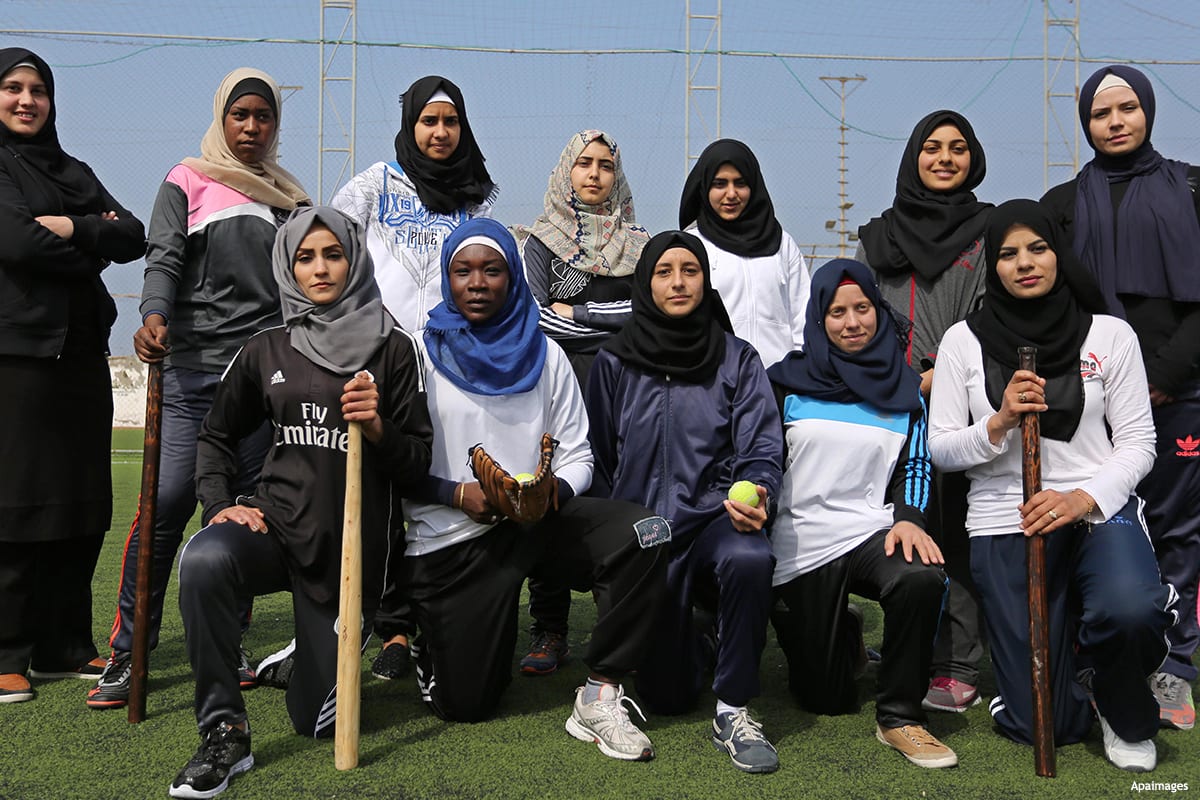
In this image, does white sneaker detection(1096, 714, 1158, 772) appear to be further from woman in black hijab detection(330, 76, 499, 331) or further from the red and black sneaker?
the red and black sneaker

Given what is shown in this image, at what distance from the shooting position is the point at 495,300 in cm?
376

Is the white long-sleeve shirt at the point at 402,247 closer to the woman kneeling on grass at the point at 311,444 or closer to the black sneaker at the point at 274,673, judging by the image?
the woman kneeling on grass at the point at 311,444

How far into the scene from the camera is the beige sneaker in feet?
10.9

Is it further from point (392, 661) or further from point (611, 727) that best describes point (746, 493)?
point (392, 661)

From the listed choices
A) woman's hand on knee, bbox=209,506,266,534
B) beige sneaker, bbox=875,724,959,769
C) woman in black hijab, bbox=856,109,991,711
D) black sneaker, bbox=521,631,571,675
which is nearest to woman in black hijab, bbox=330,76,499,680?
black sneaker, bbox=521,631,571,675

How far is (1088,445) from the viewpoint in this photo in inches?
144

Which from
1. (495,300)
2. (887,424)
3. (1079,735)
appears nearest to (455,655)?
(495,300)

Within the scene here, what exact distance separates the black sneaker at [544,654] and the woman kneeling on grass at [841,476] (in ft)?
3.36

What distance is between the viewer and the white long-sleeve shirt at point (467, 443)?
148 inches

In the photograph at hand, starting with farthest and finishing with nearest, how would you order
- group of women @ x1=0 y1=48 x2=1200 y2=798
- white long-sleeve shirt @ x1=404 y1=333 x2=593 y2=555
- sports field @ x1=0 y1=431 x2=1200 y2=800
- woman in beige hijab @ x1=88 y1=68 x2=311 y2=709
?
woman in beige hijab @ x1=88 y1=68 x2=311 y2=709, white long-sleeve shirt @ x1=404 y1=333 x2=593 y2=555, group of women @ x1=0 y1=48 x2=1200 y2=798, sports field @ x1=0 y1=431 x2=1200 y2=800

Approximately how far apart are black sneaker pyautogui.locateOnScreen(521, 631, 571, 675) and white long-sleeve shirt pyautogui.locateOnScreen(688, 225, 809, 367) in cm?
148

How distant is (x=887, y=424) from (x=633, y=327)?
3.25 ft

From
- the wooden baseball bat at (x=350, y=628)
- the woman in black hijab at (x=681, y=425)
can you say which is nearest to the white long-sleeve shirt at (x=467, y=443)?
the woman in black hijab at (x=681, y=425)

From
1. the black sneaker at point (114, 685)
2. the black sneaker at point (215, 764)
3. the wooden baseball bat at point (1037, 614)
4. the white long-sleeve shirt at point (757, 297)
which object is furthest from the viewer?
the white long-sleeve shirt at point (757, 297)
